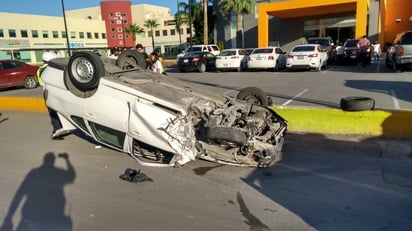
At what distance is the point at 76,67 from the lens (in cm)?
520

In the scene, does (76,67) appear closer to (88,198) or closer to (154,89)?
(154,89)

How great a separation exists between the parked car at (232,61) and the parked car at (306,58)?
144 inches

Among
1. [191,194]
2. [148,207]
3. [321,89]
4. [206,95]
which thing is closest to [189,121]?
[206,95]

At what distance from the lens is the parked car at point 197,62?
71.9 ft

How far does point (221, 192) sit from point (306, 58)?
14.6m

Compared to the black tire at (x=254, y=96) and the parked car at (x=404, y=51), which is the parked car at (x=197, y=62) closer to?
the parked car at (x=404, y=51)

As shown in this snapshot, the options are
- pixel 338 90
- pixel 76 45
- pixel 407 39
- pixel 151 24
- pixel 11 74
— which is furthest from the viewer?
pixel 151 24

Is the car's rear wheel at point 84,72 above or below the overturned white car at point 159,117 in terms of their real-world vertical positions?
above

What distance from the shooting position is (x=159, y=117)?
4645 mm

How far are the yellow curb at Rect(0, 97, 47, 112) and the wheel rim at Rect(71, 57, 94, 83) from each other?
5.49 metres

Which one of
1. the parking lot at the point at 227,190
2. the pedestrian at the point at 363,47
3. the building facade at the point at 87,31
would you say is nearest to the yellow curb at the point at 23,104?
the parking lot at the point at 227,190

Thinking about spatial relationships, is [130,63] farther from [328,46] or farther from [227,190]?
[328,46]

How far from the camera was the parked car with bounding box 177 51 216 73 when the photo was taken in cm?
2192

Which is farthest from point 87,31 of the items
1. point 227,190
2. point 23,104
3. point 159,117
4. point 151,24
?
point 227,190
